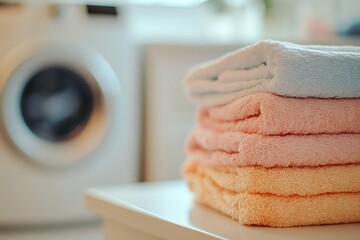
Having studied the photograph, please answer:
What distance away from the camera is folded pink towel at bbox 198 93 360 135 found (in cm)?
68

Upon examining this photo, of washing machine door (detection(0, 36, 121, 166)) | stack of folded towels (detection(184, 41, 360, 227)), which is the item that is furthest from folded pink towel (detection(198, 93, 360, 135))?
washing machine door (detection(0, 36, 121, 166))

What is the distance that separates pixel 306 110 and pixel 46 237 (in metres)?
1.21

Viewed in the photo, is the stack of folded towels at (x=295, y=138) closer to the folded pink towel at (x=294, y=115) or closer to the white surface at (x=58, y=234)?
the folded pink towel at (x=294, y=115)

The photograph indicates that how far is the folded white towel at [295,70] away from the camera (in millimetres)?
675

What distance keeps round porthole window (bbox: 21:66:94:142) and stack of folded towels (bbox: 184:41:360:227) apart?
3.64 feet

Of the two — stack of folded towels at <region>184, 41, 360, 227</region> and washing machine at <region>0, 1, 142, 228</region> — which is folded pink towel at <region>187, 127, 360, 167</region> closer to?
stack of folded towels at <region>184, 41, 360, 227</region>

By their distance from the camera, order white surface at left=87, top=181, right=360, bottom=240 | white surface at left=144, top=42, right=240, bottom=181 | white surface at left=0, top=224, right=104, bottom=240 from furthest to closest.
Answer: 1. white surface at left=144, top=42, right=240, bottom=181
2. white surface at left=0, top=224, right=104, bottom=240
3. white surface at left=87, top=181, right=360, bottom=240

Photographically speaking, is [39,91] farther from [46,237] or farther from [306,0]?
[306,0]

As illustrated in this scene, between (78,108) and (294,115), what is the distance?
1.21m

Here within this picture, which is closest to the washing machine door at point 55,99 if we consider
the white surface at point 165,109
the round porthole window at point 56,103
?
the round porthole window at point 56,103

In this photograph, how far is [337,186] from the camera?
0.71 meters

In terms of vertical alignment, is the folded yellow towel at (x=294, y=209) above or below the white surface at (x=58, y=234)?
above

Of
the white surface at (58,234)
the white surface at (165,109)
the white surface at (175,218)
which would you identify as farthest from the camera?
the white surface at (165,109)

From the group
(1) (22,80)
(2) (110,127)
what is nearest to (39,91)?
(1) (22,80)
